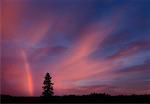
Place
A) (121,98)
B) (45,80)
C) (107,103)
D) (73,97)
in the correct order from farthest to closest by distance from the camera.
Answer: (45,80) < (73,97) < (121,98) < (107,103)

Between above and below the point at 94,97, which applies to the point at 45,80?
above

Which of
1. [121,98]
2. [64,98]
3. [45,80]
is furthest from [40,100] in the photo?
[45,80]

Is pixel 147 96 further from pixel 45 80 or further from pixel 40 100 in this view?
pixel 45 80

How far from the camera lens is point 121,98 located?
29.3m

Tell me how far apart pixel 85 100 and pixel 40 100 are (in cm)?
373

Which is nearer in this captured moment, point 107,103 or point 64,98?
point 107,103

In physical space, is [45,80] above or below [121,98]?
above

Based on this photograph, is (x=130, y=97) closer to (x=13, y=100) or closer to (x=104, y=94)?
(x=104, y=94)

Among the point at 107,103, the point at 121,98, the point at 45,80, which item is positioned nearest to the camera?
the point at 107,103

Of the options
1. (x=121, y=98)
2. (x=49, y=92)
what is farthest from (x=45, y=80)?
(x=121, y=98)

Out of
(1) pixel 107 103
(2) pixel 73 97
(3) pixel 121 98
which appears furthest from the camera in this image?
(2) pixel 73 97

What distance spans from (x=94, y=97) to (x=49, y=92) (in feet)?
83.1

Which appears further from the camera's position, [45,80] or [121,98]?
[45,80]

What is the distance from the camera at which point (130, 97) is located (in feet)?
96.4
